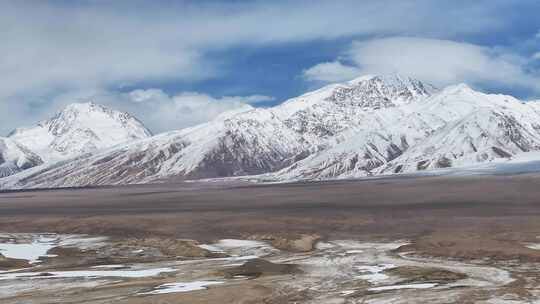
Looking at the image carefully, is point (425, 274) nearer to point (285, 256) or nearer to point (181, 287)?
point (181, 287)

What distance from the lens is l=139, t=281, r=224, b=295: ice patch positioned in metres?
52.5

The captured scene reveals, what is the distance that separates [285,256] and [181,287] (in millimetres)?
24121

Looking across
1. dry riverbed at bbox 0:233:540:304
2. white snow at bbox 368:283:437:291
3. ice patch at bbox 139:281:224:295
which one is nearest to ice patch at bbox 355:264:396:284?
dry riverbed at bbox 0:233:540:304

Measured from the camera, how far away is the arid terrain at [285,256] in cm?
5131

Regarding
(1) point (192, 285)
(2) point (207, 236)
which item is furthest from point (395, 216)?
(1) point (192, 285)

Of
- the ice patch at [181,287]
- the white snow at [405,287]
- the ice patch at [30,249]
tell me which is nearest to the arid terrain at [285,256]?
the ice patch at [181,287]

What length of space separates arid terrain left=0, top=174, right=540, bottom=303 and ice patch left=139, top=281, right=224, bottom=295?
0.08 metres

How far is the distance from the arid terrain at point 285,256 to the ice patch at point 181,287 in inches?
3.1

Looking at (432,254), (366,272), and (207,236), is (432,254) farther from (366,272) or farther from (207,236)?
(207,236)

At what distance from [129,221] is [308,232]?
1543 inches

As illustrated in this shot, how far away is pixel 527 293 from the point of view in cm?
4919

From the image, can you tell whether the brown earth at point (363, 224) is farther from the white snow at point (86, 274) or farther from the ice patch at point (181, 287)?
the ice patch at point (181, 287)

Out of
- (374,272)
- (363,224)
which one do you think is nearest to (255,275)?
(374,272)

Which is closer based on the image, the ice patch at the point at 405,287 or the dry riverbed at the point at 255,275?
the dry riverbed at the point at 255,275
